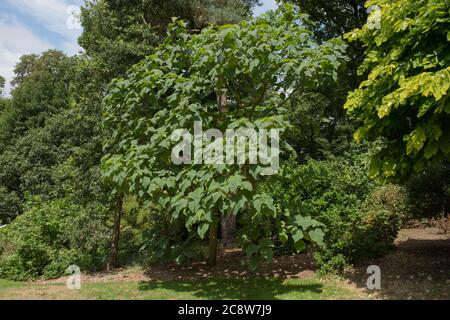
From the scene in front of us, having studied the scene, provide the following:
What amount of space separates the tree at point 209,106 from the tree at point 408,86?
740 mm

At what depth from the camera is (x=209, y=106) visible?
249 inches

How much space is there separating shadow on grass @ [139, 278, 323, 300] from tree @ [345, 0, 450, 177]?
6.39 feet

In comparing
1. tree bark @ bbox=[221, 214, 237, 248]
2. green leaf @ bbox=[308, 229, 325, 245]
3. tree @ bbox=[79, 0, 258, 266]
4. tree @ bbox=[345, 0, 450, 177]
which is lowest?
tree bark @ bbox=[221, 214, 237, 248]

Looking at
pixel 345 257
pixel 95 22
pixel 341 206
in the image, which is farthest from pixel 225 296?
pixel 95 22

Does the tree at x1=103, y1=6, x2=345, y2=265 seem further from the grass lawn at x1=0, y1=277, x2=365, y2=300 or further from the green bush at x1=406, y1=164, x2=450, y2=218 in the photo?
the green bush at x1=406, y1=164, x2=450, y2=218

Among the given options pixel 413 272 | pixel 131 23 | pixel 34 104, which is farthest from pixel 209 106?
pixel 34 104

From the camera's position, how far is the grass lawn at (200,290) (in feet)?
17.3

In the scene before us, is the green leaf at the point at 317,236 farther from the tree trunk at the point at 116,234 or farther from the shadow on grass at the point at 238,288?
the tree trunk at the point at 116,234

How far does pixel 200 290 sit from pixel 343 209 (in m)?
2.88

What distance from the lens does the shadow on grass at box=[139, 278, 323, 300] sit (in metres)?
5.30

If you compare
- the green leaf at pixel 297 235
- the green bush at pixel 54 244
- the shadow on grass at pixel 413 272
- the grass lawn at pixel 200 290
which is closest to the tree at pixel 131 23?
the green bush at pixel 54 244

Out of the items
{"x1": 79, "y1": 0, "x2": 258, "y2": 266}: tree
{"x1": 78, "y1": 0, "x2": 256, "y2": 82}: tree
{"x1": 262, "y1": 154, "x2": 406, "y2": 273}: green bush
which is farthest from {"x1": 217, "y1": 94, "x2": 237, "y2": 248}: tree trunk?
{"x1": 78, "y1": 0, "x2": 256, "y2": 82}: tree

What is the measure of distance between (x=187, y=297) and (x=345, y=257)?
272 centimetres

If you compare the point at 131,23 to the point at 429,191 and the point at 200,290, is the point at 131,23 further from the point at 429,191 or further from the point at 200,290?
the point at 429,191
